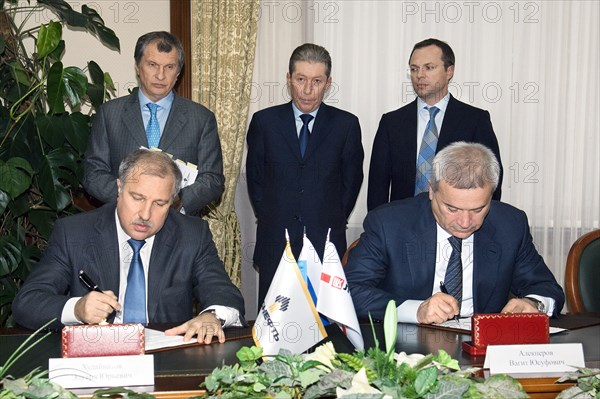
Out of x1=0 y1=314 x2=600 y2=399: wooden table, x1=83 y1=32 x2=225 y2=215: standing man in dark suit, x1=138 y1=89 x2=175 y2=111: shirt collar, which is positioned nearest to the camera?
x1=0 y1=314 x2=600 y2=399: wooden table

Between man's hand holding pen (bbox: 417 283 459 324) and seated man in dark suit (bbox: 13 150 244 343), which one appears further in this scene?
seated man in dark suit (bbox: 13 150 244 343)

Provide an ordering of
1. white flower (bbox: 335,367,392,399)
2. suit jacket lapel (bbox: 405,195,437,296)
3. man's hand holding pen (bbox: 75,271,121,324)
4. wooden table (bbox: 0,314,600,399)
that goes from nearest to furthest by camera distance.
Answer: white flower (bbox: 335,367,392,399) → wooden table (bbox: 0,314,600,399) → man's hand holding pen (bbox: 75,271,121,324) → suit jacket lapel (bbox: 405,195,437,296)

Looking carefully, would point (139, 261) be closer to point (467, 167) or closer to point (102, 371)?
point (102, 371)

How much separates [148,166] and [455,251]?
1.21m

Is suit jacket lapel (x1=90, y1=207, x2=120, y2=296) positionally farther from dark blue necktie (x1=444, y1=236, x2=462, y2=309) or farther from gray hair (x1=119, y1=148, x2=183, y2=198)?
dark blue necktie (x1=444, y1=236, x2=462, y2=309)

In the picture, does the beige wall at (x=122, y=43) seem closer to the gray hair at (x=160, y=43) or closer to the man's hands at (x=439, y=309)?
the gray hair at (x=160, y=43)

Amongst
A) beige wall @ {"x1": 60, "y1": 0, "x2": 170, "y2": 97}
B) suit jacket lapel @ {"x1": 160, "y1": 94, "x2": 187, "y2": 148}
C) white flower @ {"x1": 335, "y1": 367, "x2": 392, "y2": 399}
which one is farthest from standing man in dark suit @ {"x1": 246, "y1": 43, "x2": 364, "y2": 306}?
white flower @ {"x1": 335, "y1": 367, "x2": 392, "y2": 399}

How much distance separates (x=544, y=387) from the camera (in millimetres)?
2393

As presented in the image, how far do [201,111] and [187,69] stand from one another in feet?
4.76

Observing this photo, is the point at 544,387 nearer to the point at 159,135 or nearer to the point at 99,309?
the point at 99,309

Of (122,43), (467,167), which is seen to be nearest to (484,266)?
(467,167)

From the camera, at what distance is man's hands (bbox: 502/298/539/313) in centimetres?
320

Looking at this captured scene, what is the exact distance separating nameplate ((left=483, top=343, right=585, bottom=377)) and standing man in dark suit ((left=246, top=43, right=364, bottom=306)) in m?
2.57

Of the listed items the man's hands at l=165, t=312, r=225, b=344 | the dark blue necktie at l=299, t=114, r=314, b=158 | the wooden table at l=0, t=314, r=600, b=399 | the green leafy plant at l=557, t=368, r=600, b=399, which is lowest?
the wooden table at l=0, t=314, r=600, b=399
